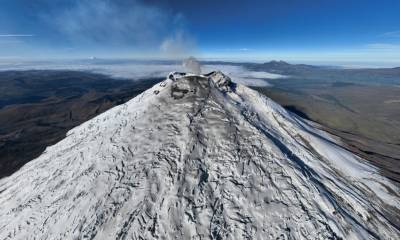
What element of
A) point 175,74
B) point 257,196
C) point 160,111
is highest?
point 175,74

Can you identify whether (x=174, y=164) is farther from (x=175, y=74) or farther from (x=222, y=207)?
(x=175, y=74)

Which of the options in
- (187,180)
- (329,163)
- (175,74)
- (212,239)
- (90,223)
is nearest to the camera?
(212,239)

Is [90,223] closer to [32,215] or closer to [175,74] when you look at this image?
[32,215]

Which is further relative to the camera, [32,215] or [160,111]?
[160,111]

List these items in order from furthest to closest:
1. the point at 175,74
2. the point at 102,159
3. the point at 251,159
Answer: the point at 175,74, the point at 102,159, the point at 251,159

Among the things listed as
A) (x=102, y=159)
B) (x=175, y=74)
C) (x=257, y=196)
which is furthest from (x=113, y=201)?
(x=175, y=74)

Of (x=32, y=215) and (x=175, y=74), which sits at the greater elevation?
(x=175, y=74)
